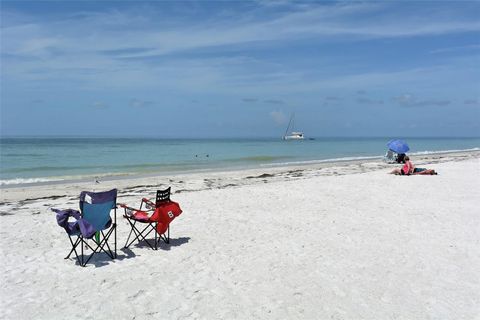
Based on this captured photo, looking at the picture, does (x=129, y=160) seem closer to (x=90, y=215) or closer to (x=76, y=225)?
(x=76, y=225)

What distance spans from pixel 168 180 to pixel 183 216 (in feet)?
28.4

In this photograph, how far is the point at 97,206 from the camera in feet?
20.0

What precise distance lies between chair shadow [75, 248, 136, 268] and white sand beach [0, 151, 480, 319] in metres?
0.03

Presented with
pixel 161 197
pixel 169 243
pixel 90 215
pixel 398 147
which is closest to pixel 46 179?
pixel 169 243

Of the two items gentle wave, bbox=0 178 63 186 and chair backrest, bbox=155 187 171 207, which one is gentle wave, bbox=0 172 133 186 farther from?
chair backrest, bbox=155 187 171 207

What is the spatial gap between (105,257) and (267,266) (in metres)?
2.33

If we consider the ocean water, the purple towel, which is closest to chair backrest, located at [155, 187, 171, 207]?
the purple towel

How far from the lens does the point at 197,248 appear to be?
689 cm

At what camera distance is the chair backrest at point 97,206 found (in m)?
6.03

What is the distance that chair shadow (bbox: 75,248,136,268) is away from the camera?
609 centimetres

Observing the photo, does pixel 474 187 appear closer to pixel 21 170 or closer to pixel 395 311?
pixel 395 311

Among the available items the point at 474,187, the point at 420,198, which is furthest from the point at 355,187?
the point at 474,187

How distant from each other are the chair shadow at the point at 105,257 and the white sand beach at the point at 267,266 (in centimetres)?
3

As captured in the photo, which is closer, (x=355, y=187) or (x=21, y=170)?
(x=355, y=187)
